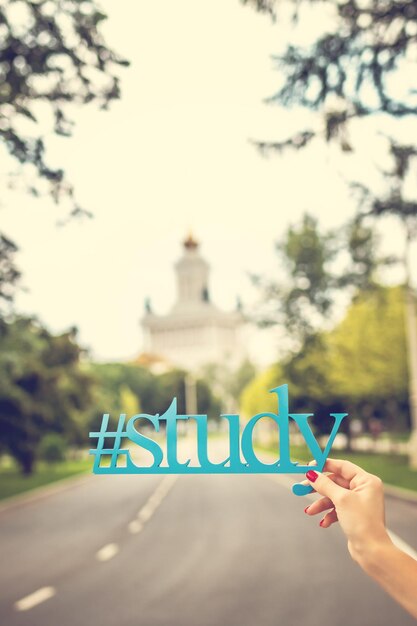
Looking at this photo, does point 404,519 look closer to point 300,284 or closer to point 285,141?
Answer: point 285,141

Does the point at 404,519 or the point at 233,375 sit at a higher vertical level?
the point at 233,375

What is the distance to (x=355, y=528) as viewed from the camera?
176cm

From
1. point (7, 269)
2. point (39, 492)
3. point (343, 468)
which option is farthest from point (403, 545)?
point (39, 492)

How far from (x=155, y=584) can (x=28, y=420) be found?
2226 cm

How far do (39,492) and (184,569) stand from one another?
15.8m

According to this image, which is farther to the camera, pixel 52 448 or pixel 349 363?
pixel 52 448

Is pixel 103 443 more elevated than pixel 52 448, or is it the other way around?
pixel 52 448

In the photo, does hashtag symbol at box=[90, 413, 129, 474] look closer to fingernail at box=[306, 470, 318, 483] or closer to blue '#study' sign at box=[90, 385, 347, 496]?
blue '#study' sign at box=[90, 385, 347, 496]

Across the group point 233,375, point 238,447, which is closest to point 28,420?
point 238,447

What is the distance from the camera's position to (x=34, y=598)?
9.45 m

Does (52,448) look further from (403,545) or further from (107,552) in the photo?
(403,545)

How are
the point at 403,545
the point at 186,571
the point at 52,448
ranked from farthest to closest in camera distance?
the point at 52,448, the point at 403,545, the point at 186,571

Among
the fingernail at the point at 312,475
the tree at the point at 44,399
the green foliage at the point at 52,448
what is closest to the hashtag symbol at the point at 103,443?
the fingernail at the point at 312,475

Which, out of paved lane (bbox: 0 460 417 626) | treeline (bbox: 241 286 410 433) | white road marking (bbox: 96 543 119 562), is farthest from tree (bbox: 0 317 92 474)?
white road marking (bbox: 96 543 119 562)
